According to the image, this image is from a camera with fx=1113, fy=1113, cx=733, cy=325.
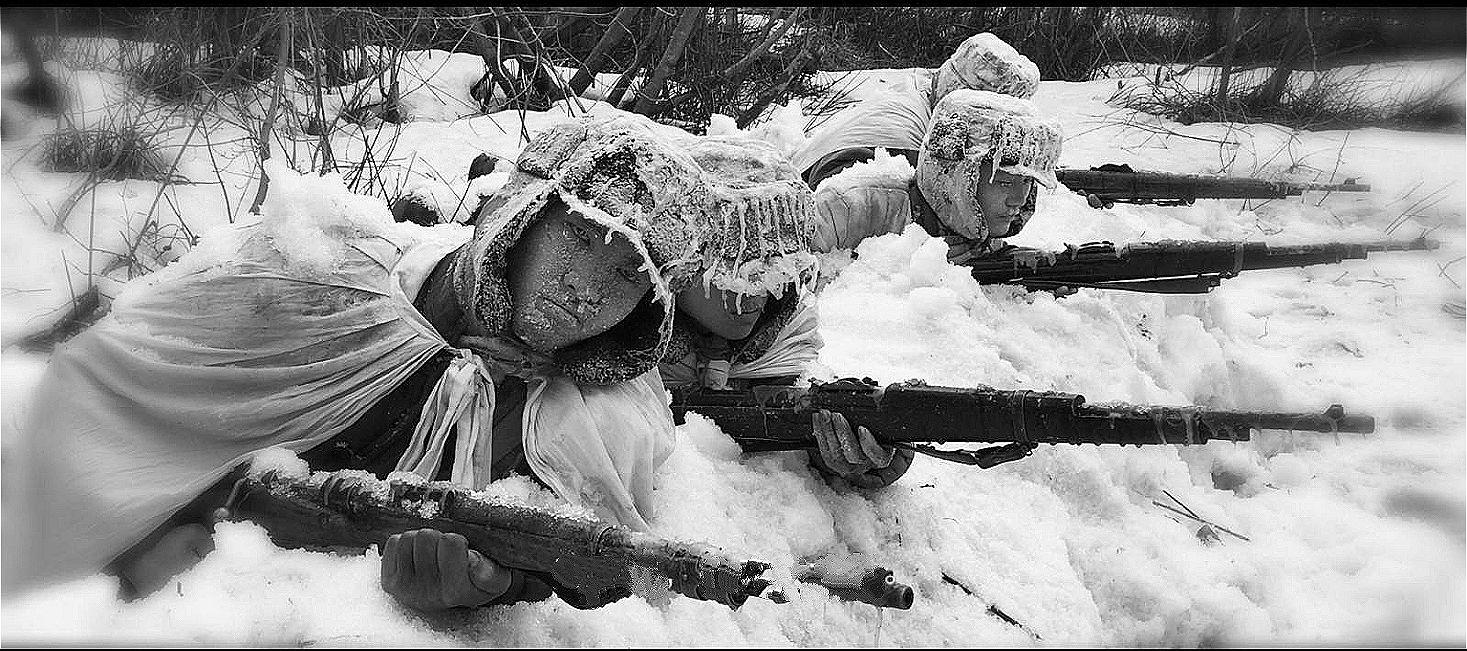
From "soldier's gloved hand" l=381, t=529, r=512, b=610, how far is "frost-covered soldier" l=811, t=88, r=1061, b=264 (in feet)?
7.38

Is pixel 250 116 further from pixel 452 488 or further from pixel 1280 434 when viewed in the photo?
pixel 1280 434

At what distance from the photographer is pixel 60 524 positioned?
1.71m

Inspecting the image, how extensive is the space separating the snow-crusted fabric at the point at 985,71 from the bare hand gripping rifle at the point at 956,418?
9.35 ft

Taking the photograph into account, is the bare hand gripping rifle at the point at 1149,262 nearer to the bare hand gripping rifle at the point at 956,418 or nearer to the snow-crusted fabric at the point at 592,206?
the bare hand gripping rifle at the point at 956,418

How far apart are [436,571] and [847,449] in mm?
1094

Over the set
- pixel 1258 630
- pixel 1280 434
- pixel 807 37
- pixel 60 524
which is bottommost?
pixel 1280 434

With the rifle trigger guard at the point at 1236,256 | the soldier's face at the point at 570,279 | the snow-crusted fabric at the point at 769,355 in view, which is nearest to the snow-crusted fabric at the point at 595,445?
the soldier's face at the point at 570,279

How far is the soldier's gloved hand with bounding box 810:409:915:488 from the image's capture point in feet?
7.91

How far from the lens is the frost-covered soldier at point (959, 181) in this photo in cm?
377

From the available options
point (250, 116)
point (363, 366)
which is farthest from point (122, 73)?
point (363, 366)

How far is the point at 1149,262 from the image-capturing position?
13.4 feet

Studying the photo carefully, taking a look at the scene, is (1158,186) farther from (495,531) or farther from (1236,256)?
(495,531)

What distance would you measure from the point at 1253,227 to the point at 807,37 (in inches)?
95.2

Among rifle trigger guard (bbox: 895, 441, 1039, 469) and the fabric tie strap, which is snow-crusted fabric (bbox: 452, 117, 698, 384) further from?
rifle trigger guard (bbox: 895, 441, 1039, 469)
